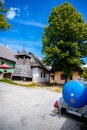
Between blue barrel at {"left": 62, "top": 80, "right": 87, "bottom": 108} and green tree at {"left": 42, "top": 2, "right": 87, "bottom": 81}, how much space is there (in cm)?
1846

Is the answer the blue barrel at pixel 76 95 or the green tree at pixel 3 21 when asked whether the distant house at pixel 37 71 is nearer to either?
the green tree at pixel 3 21

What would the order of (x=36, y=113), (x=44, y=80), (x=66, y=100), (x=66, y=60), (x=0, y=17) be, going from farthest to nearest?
1. (x=44, y=80)
2. (x=66, y=60)
3. (x=0, y=17)
4. (x=36, y=113)
5. (x=66, y=100)

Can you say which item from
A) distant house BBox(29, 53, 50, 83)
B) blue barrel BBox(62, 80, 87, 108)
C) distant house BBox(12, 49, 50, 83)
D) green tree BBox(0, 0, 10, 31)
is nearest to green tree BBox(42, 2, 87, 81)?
distant house BBox(29, 53, 50, 83)

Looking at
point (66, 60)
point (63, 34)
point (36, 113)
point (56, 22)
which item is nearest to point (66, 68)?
point (66, 60)

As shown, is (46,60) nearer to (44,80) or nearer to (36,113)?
(44,80)

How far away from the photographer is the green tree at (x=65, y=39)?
26531 millimetres

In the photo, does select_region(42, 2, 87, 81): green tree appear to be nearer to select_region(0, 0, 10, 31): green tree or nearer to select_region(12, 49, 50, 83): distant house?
select_region(12, 49, 50, 83): distant house

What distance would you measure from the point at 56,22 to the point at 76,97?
2273 cm

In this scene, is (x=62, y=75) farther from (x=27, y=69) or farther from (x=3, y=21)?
(x=3, y=21)

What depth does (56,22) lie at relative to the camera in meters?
28.0

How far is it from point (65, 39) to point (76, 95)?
2159 cm

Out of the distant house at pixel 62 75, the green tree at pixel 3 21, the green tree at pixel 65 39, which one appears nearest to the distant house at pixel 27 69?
the distant house at pixel 62 75

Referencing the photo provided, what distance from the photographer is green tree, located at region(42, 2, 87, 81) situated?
26.5 m

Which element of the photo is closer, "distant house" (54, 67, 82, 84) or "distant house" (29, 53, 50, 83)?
"distant house" (29, 53, 50, 83)
